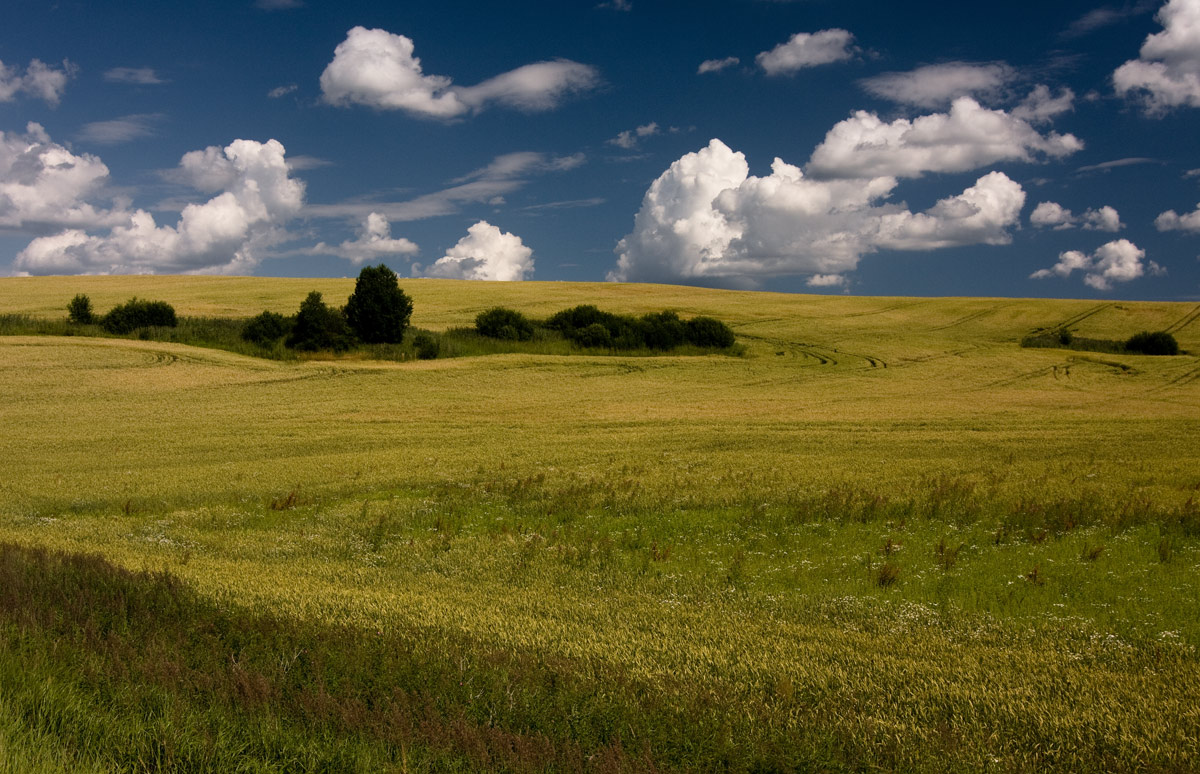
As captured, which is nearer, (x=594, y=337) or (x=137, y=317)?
(x=137, y=317)

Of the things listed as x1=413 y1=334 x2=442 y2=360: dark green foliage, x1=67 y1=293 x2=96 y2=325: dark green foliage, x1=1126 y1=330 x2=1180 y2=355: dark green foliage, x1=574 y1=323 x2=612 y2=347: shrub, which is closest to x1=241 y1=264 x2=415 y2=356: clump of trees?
x1=413 y1=334 x2=442 y2=360: dark green foliage

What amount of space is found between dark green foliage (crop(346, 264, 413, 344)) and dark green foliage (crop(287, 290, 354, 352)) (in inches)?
64.7

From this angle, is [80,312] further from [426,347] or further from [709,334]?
[709,334]

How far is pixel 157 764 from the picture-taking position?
4.17m

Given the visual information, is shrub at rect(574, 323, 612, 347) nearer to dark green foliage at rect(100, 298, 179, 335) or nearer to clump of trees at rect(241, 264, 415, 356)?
clump of trees at rect(241, 264, 415, 356)

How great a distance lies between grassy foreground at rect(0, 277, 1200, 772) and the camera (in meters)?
4.69

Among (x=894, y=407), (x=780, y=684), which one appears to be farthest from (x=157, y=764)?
(x=894, y=407)

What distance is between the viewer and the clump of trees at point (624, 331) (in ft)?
180

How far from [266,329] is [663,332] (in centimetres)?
2667

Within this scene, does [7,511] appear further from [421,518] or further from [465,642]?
[465,642]

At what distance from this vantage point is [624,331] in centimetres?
5609

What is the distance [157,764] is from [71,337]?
52.4m

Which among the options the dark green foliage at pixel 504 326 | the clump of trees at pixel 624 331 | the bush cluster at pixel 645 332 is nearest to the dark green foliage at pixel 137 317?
the dark green foliage at pixel 504 326

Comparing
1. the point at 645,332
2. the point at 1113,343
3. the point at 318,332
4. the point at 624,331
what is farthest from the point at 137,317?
the point at 1113,343
